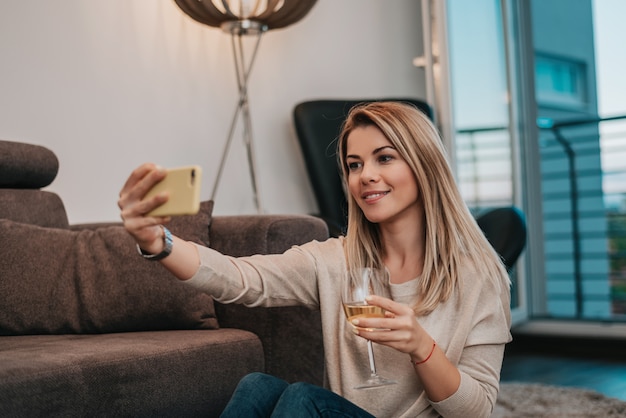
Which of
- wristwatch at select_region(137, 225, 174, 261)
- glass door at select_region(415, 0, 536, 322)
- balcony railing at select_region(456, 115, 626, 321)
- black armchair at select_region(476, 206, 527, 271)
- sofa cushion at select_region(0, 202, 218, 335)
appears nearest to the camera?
wristwatch at select_region(137, 225, 174, 261)

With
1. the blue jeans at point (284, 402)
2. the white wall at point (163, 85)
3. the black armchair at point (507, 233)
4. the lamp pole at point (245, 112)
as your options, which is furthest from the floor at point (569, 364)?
the blue jeans at point (284, 402)

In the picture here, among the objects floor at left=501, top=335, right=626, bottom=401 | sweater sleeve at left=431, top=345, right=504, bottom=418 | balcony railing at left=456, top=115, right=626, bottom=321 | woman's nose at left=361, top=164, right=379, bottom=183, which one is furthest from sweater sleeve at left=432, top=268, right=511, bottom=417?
balcony railing at left=456, top=115, right=626, bottom=321

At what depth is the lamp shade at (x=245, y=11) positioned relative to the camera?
2.84m

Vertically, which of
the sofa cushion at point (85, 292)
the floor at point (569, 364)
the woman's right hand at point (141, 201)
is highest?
the woman's right hand at point (141, 201)

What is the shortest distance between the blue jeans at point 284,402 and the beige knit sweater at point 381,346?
0.11m

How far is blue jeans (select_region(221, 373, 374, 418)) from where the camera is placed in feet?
4.25

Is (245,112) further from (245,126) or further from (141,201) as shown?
(141,201)

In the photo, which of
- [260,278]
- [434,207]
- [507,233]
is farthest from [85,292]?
[507,233]

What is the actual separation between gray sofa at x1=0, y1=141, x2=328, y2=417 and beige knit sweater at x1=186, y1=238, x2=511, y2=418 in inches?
10.4

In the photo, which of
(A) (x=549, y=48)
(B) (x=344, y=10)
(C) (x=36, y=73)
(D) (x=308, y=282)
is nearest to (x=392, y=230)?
(D) (x=308, y=282)

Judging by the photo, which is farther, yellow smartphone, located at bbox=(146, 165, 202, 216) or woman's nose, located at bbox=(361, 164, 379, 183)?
woman's nose, located at bbox=(361, 164, 379, 183)

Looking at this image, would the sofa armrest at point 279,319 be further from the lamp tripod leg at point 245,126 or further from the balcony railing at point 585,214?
the balcony railing at point 585,214

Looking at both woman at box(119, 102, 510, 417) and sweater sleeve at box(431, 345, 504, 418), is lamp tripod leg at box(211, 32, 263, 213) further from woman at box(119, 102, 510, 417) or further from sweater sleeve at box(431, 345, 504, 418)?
sweater sleeve at box(431, 345, 504, 418)

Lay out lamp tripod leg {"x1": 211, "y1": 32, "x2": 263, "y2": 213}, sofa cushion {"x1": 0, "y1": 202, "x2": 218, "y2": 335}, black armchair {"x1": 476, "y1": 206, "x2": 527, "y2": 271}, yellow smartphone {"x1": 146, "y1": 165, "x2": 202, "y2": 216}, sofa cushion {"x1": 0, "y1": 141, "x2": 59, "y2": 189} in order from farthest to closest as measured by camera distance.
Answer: lamp tripod leg {"x1": 211, "y1": 32, "x2": 263, "y2": 213} → black armchair {"x1": 476, "y1": 206, "x2": 527, "y2": 271} → sofa cushion {"x1": 0, "y1": 141, "x2": 59, "y2": 189} → sofa cushion {"x1": 0, "y1": 202, "x2": 218, "y2": 335} → yellow smartphone {"x1": 146, "y1": 165, "x2": 202, "y2": 216}
